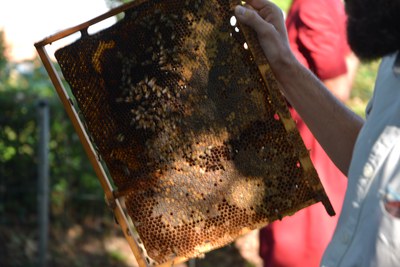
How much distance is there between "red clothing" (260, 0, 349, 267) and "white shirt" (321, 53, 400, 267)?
164 centimetres

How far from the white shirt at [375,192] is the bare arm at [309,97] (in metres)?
0.29

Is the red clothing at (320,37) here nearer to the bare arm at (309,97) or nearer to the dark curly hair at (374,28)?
the bare arm at (309,97)

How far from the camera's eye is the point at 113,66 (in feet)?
7.02

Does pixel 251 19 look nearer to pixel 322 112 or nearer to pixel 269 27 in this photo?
pixel 269 27

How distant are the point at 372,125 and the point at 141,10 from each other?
85 centimetres

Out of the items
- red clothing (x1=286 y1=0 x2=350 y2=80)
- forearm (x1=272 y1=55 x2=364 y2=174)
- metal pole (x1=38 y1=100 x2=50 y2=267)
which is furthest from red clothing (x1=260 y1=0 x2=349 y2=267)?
metal pole (x1=38 y1=100 x2=50 y2=267)

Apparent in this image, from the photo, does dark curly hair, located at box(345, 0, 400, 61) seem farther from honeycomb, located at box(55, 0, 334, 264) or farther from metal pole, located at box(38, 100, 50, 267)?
metal pole, located at box(38, 100, 50, 267)

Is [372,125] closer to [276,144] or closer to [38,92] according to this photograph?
[276,144]

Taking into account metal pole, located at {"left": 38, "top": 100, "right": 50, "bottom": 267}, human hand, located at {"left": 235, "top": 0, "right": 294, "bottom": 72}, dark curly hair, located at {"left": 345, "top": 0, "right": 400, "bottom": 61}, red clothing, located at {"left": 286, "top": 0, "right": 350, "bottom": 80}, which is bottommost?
metal pole, located at {"left": 38, "top": 100, "right": 50, "bottom": 267}

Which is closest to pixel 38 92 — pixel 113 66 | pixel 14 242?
pixel 14 242

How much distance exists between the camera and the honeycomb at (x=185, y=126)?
2.10 meters

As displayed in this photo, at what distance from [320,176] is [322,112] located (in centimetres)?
135

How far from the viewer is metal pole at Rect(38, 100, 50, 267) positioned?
5.18m

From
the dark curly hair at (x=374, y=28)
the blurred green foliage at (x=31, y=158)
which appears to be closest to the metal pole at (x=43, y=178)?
the blurred green foliage at (x=31, y=158)
